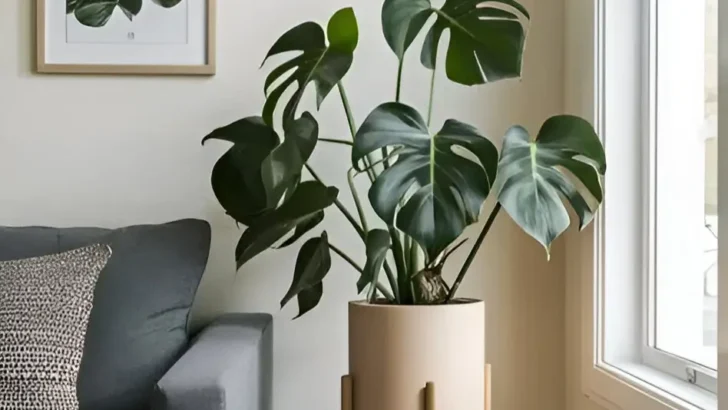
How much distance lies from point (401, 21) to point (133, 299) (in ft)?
2.84

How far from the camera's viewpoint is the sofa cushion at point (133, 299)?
1.84 meters

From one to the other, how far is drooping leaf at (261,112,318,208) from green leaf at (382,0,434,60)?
241mm

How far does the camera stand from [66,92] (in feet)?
7.66

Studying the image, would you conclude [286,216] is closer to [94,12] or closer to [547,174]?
[547,174]

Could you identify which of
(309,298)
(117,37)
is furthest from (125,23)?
(309,298)

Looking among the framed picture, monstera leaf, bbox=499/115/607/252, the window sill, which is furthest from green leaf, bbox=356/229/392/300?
the framed picture

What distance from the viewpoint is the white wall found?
2.33 m

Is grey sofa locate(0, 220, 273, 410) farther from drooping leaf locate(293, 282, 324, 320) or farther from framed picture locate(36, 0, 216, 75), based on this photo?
framed picture locate(36, 0, 216, 75)

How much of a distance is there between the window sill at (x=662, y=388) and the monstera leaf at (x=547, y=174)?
0.39 m

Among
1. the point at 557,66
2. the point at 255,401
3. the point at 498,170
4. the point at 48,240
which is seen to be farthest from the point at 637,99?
the point at 48,240

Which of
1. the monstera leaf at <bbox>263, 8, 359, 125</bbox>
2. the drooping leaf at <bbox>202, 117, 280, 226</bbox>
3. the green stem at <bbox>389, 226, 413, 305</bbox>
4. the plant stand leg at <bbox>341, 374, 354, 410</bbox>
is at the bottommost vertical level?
the plant stand leg at <bbox>341, 374, 354, 410</bbox>

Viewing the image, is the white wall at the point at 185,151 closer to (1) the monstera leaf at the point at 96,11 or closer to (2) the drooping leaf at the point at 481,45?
(1) the monstera leaf at the point at 96,11

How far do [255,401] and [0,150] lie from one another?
107 cm

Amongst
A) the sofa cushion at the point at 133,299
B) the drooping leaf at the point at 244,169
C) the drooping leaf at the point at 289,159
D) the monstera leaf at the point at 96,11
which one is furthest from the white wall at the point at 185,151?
the drooping leaf at the point at 289,159
